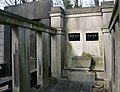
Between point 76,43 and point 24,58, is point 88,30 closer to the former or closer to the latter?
point 76,43

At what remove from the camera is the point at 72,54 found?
21.5ft

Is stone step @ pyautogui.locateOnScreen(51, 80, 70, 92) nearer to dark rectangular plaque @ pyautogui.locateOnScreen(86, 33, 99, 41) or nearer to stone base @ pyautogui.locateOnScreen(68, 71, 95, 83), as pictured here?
stone base @ pyautogui.locateOnScreen(68, 71, 95, 83)

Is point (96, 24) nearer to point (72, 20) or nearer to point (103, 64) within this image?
point (72, 20)

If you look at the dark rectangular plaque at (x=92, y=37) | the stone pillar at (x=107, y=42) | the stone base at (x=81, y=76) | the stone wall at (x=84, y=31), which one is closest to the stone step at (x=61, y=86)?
the stone base at (x=81, y=76)

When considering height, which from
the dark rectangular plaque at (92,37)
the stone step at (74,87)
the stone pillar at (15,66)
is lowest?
the stone step at (74,87)

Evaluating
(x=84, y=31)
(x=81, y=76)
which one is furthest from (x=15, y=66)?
(x=84, y=31)

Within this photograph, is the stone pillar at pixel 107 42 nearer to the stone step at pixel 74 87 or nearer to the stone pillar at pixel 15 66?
the stone step at pixel 74 87

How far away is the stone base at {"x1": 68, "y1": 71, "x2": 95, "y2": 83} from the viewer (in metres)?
5.88

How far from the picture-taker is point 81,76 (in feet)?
19.6

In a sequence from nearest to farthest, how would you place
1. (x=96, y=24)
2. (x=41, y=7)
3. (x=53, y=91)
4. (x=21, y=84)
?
(x=21, y=84)
(x=53, y=91)
(x=96, y=24)
(x=41, y=7)

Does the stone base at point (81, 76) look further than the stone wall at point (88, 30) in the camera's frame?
No

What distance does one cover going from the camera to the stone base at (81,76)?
19.3 ft

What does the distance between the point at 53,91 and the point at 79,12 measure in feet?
10.4

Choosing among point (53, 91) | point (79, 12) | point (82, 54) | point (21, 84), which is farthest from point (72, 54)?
point (21, 84)
